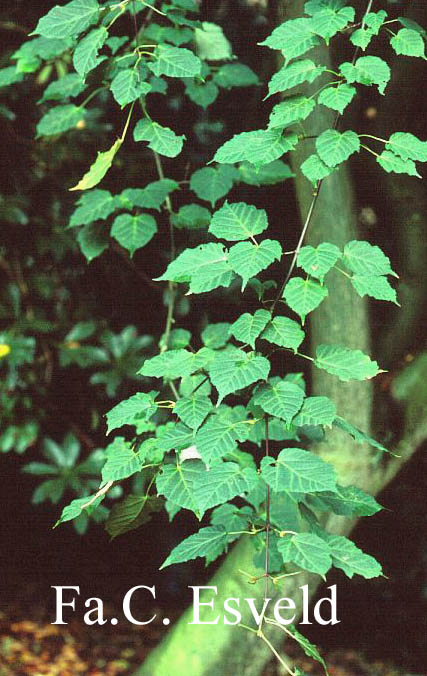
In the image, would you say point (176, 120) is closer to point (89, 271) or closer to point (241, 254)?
point (89, 271)

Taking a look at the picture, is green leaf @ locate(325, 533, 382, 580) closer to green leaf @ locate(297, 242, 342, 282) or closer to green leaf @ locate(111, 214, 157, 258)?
green leaf @ locate(297, 242, 342, 282)

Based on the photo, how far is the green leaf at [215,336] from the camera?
174 cm

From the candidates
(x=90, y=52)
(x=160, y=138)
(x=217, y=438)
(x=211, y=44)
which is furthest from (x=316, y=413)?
(x=211, y=44)

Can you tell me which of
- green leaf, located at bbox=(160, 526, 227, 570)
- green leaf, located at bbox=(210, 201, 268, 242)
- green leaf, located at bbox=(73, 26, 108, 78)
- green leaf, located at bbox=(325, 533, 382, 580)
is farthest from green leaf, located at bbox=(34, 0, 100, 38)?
green leaf, located at bbox=(325, 533, 382, 580)

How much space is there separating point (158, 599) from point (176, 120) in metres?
2.08

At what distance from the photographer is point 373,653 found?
3.30 meters

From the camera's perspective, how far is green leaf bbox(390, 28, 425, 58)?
1.29 metres

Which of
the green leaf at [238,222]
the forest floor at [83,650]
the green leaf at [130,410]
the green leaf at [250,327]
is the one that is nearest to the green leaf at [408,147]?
the green leaf at [238,222]

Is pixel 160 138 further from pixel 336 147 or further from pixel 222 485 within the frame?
pixel 222 485

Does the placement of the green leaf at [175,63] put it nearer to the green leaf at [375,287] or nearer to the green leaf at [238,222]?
the green leaf at [238,222]

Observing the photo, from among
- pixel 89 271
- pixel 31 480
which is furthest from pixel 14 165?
pixel 31 480

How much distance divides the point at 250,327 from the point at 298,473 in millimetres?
246

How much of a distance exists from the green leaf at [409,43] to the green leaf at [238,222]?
0.36 metres

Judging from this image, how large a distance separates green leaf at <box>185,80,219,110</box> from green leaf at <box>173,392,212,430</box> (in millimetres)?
945
